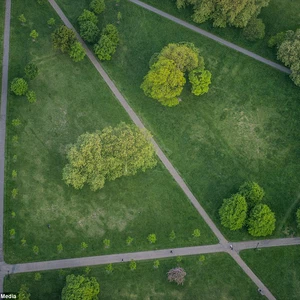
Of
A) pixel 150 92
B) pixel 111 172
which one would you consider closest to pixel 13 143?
pixel 111 172

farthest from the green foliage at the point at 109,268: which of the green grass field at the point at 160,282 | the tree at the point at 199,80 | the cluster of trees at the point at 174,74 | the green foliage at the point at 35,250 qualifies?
the tree at the point at 199,80

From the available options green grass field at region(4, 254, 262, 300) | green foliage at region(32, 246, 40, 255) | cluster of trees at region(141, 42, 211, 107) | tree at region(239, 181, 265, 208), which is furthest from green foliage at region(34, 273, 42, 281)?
cluster of trees at region(141, 42, 211, 107)

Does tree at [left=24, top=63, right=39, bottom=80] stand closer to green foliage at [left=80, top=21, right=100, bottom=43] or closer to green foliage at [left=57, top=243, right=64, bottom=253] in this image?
Answer: green foliage at [left=80, top=21, right=100, bottom=43]

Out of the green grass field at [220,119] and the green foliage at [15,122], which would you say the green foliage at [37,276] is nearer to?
the green foliage at [15,122]

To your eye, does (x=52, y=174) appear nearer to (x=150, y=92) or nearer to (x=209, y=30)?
(x=150, y=92)

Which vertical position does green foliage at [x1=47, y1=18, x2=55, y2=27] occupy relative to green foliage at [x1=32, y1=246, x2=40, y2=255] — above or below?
above

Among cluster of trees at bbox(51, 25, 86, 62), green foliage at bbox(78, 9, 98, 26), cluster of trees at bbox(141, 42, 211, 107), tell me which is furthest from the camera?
green foliage at bbox(78, 9, 98, 26)
